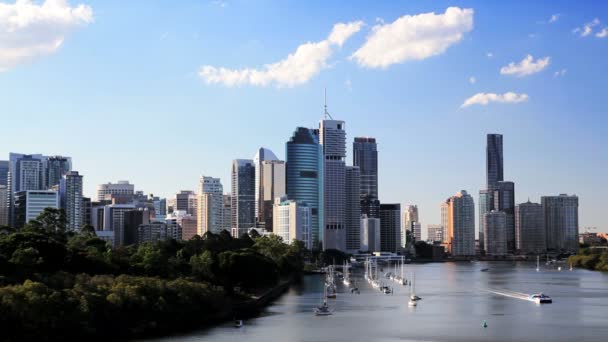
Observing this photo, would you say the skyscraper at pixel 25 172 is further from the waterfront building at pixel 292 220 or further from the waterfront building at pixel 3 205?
the waterfront building at pixel 292 220

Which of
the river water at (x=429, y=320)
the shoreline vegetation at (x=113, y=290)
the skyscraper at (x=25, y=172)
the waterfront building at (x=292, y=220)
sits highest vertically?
the skyscraper at (x=25, y=172)

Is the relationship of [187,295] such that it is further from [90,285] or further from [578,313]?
[578,313]

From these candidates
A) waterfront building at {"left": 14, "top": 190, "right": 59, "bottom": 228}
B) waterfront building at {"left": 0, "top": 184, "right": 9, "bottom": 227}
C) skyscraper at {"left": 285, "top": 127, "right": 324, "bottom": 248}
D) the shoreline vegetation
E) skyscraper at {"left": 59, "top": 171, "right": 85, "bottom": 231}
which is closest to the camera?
the shoreline vegetation

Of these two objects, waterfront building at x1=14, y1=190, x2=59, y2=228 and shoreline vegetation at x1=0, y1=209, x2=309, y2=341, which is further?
waterfront building at x1=14, y1=190, x2=59, y2=228

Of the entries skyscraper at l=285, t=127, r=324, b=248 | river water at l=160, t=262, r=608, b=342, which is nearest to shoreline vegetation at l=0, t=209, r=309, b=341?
river water at l=160, t=262, r=608, b=342

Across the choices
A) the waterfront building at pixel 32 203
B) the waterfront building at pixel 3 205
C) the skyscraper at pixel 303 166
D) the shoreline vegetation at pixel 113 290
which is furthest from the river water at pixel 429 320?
the skyscraper at pixel 303 166

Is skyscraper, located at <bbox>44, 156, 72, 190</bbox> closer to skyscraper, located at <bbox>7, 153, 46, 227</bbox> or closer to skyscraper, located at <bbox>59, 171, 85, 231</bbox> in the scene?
skyscraper, located at <bbox>7, 153, 46, 227</bbox>
